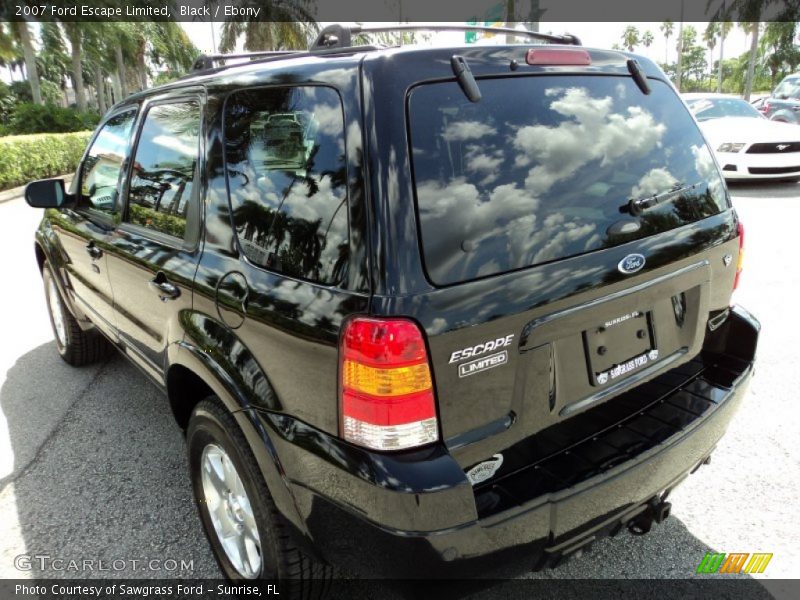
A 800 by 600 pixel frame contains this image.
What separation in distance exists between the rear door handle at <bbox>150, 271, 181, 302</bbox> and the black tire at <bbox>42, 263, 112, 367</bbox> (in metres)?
2.05

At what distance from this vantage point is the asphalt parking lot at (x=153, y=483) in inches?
97.0

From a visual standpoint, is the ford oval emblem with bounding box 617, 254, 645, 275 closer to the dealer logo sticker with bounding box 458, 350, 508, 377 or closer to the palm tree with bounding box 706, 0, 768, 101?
the dealer logo sticker with bounding box 458, 350, 508, 377

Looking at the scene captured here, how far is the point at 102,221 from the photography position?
10.5 ft

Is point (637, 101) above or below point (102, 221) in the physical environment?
above

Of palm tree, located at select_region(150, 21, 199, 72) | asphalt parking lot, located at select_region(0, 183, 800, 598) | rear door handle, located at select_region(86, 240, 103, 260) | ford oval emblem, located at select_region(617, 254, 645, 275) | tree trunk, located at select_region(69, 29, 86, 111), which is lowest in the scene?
asphalt parking lot, located at select_region(0, 183, 800, 598)

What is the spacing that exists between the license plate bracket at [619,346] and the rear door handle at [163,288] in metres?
1.54

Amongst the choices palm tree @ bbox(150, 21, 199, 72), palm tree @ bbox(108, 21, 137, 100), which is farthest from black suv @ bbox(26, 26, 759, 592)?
palm tree @ bbox(150, 21, 199, 72)

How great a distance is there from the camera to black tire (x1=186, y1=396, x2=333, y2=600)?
1964 millimetres

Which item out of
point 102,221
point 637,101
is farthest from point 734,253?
point 102,221

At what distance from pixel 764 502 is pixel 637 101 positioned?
1906 millimetres

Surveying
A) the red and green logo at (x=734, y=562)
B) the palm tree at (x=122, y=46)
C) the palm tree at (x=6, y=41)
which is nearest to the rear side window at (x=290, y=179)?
the red and green logo at (x=734, y=562)

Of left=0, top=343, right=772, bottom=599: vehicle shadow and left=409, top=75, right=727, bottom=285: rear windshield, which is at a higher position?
left=409, top=75, right=727, bottom=285: rear windshield

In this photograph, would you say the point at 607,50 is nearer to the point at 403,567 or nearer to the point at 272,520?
the point at 403,567

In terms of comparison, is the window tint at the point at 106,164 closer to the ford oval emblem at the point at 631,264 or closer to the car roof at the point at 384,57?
the car roof at the point at 384,57
